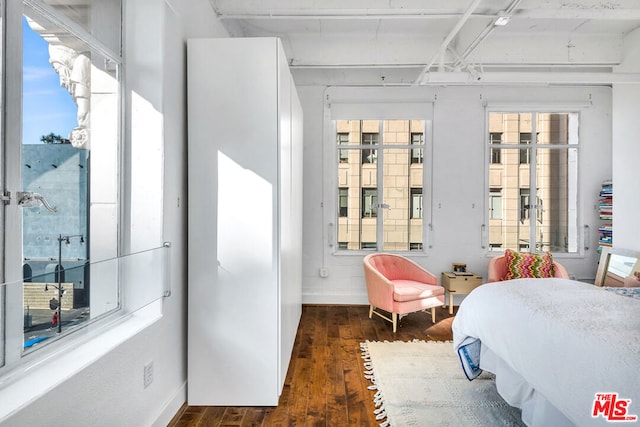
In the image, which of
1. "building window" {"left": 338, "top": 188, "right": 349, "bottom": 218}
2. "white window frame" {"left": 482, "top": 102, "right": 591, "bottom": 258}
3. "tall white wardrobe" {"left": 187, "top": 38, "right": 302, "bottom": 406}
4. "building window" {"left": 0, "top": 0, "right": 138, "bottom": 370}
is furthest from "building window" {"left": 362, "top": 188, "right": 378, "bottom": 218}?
"building window" {"left": 0, "top": 0, "right": 138, "bottom": 370}

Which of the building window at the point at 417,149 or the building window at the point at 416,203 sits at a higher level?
the building window at the point at 417,149

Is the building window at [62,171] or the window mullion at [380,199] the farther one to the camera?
the window mullion at [380,199]

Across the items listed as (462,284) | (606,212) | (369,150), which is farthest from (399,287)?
(606,212)

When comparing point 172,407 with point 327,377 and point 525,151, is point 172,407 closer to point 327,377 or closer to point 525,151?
point 327,377

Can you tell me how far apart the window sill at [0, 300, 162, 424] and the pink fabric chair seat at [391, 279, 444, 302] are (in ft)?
7.99

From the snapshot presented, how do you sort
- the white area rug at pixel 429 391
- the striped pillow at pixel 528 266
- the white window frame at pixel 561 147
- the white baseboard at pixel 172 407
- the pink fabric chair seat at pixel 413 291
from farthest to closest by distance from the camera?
1. the white window frame at pixel 561 147
2. the striped pillow at pixel 528 266
3. the pink fabric chair seat at pixel 413 291
4. the white area rug at pixel 429 391
5. the white baseboard at pixel 172 407

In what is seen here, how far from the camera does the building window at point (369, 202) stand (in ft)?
15.9

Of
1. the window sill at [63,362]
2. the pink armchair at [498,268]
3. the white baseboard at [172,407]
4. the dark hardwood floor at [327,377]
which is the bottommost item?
the dark hardwood floor at [327,377]

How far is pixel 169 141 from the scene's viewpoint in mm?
2150

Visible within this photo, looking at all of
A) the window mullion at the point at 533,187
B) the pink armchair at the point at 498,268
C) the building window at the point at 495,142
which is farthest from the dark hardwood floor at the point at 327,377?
the building window at the point at 495,142

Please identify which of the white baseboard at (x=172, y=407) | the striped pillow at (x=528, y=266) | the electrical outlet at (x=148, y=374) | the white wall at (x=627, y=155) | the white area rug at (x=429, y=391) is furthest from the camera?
the striped pillow at (x=528, y=266)

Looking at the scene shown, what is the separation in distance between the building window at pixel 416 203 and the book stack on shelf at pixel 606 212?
2255 mm

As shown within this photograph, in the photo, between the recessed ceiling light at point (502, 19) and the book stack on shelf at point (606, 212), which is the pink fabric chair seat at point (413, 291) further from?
the recessed ceiling light at point (502, 19)

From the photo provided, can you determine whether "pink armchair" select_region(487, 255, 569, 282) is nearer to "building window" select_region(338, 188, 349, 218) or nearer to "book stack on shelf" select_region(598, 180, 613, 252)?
"book stack on shelf" select_region(598, 180, 613, 252)
